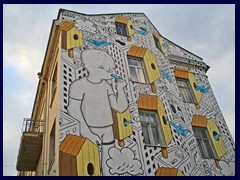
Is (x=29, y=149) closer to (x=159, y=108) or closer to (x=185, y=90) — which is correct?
(x=159, y=108)

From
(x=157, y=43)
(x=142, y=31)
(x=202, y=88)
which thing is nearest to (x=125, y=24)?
(x=142, y=31)

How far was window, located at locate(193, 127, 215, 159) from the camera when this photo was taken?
11625 millimetres

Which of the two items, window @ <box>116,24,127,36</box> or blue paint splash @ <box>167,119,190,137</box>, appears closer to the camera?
blue paint splash @ <box>167,119,190,137</box>

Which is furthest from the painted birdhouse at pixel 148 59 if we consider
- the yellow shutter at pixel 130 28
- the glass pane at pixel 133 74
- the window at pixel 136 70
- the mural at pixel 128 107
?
the yellow shutter at pixel 130 28

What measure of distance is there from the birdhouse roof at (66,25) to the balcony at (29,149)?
4.30 metres

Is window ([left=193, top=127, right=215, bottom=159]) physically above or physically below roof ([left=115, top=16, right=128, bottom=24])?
below

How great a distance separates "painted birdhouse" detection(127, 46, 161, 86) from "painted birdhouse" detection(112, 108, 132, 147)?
2.83m

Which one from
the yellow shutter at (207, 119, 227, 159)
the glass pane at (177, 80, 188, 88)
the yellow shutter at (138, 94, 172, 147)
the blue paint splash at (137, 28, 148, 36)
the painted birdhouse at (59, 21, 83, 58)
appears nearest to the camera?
the yellow shutter at (138, 94, 172, 147)

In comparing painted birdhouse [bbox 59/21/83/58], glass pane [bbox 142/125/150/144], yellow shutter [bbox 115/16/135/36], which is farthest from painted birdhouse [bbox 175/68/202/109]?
painted birdhouse [bbox 59/21/83/58]

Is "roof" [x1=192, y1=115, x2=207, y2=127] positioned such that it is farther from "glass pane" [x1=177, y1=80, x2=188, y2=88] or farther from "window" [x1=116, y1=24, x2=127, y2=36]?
"window" [x1=116, y1=24, x2=127, y2=36]

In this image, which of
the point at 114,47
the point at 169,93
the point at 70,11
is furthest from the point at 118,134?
the point at 70,11

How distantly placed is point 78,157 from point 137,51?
21.3ft

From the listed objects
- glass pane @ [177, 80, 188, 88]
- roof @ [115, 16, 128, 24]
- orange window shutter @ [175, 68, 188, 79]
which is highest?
roof @ [115, 16, 128, 24]
